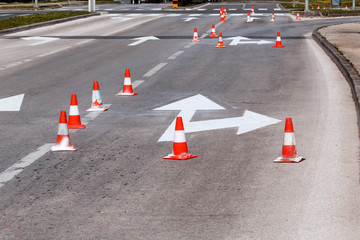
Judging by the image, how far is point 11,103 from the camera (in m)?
13.0

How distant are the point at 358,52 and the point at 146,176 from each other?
13.4 metres

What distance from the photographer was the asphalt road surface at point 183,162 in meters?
6.18

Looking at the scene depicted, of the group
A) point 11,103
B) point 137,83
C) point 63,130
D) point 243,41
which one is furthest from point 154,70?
point 243,41

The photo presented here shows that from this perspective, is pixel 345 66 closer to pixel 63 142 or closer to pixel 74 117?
pixel 74 117

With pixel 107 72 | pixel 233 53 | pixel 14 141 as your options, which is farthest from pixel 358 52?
pixel 14 141

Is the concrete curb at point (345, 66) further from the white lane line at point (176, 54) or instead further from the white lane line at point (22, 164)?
the white lane line at point (22, 164)

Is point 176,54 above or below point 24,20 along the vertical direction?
below

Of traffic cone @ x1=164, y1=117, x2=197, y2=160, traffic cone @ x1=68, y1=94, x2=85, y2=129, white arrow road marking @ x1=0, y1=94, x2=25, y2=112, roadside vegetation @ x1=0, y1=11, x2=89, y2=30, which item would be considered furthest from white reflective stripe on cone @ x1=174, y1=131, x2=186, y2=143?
roadside vegetation @ x1=0, y1=11, x2=89, y2=30

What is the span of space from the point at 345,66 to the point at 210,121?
639cm

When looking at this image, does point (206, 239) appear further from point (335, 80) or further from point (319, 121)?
point (335, 80)

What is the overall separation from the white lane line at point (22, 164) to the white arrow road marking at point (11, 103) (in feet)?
10.2

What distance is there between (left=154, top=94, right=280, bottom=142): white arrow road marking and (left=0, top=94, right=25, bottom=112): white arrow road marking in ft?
7.29

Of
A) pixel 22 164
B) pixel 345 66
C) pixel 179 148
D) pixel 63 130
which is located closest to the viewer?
pixel 22 164

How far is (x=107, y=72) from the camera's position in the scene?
1781 centimetres
